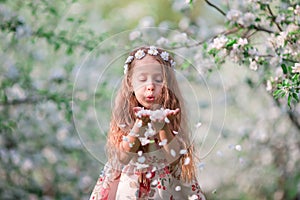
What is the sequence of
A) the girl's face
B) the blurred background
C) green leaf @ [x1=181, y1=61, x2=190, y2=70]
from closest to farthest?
the girl's face → green leaf @ [x1=181, y1=61, x2=190, y2=70] → the blurred background

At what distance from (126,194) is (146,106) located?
0.29m

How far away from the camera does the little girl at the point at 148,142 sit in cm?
218

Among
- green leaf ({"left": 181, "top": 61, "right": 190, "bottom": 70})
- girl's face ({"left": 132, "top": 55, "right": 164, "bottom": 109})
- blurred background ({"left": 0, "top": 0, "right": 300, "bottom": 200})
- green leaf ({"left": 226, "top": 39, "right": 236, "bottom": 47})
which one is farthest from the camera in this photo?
blurred background ({"left": 0, "top": 0, "right": 300, "bottom": 200})

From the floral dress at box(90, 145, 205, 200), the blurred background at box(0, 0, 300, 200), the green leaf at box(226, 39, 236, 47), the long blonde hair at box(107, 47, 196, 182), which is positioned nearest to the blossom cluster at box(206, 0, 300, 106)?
the green leaf at box(226, 39, 236, 47)

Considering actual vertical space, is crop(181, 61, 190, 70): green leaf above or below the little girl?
above

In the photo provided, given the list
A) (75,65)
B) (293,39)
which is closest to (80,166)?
(75,65)

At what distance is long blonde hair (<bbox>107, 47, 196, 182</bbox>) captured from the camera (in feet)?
7.30

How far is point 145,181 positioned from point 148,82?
32 centimetres

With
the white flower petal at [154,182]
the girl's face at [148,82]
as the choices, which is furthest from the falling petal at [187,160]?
the girl's face at [148,82]

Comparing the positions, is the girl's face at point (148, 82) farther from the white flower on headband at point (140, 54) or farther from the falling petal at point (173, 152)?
the falling petal at point (173, 152)

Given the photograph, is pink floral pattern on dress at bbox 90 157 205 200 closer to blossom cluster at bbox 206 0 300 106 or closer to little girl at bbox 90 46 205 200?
little girl at bbox 90 46 205 200

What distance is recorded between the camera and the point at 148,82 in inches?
85.5

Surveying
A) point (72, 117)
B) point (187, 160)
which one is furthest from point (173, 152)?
point (72, 117)

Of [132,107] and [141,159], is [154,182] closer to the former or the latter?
[141,159]
